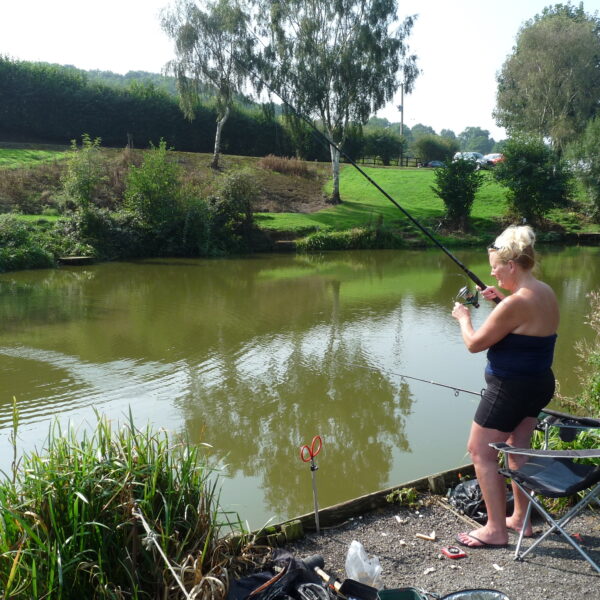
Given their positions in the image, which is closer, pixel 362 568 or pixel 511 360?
pixel 362 568

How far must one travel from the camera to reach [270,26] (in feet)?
Result: 91.4

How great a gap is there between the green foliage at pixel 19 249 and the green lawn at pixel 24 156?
29.5 feet

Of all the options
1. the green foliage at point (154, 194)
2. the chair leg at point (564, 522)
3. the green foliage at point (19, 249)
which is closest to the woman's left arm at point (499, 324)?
the chair leg at point (564, 522)

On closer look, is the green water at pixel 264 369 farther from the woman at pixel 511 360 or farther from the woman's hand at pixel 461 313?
the woman's hand at pixel 461 313

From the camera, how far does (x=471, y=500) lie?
395 centimetres

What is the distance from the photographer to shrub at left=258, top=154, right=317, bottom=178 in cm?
3534

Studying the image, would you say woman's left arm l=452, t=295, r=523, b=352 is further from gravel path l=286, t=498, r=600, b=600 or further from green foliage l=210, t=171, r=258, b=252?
green foliage l=210, t=171, r=258, b=252

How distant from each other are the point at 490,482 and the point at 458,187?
1109 inches

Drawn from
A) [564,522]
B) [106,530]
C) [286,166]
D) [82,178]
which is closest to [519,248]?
[564,522]

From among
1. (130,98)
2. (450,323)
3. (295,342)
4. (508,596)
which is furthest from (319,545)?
(130,98)

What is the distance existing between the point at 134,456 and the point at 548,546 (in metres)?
2.36

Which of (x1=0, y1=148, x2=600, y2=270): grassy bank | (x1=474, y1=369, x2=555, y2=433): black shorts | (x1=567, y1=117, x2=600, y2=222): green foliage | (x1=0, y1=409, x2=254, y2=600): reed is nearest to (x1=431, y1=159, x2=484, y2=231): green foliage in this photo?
(x1=0, y1=148, x2=600, y2=270): grassy bank

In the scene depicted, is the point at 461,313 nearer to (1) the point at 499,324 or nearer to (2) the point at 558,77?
(1) the point at 499,324

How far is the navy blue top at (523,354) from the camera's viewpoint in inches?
128
